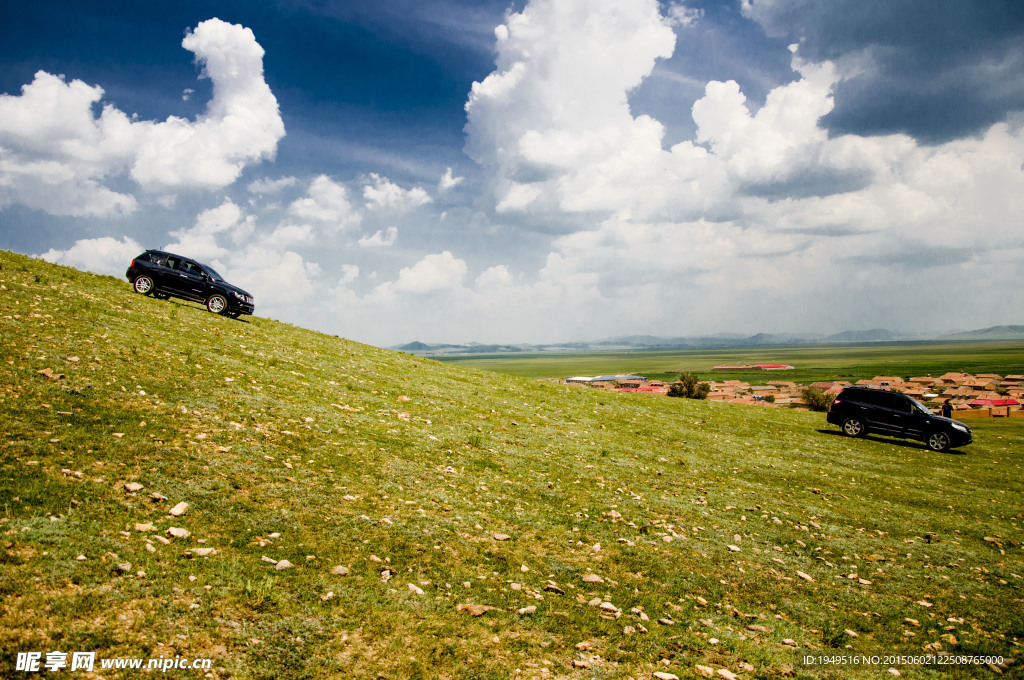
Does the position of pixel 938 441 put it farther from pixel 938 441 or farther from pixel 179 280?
pixel 179 280

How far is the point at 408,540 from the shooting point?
816cm

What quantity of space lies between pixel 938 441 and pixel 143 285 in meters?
46.2

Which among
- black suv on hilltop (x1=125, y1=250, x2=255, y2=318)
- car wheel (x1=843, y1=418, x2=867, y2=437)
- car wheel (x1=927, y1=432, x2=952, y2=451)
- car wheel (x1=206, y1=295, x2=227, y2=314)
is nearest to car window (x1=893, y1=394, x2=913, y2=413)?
car wheel (x1=927, y1=432, x2=952, y2=451)

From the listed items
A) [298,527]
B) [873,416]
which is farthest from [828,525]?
[873,416]

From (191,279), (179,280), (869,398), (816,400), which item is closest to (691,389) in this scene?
(869,398)

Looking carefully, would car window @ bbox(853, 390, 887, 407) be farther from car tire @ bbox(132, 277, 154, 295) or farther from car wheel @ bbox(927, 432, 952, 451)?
car tire @ bbox(132, 277, 154, 295)

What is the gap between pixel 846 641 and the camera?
7270 millimetres

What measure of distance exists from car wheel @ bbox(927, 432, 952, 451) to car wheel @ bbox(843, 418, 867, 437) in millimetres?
3047

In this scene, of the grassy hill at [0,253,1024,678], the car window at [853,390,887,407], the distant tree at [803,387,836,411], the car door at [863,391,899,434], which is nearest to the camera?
the grassy hill at [0,253,1024,678]

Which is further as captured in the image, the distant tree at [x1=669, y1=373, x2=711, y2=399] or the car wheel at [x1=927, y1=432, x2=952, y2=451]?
the distant tree at [x1=669, y1=373, x2=711, y2=399]

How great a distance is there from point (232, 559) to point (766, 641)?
789 cm

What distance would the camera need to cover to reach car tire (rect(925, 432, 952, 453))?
26.0m

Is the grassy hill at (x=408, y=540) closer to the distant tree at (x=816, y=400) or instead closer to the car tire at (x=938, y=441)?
the car tire at (x=938, y=441)

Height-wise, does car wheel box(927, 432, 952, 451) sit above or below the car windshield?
below
